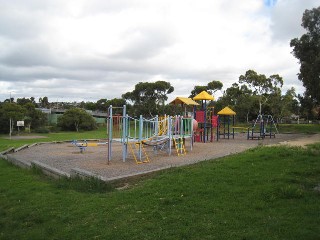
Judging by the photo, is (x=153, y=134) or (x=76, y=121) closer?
(x=153, y=134)

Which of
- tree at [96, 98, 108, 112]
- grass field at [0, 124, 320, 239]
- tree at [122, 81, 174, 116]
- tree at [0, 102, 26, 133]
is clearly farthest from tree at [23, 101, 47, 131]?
grass field at [0, 124, 320, 239]

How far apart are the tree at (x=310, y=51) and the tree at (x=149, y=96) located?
27.1 meters

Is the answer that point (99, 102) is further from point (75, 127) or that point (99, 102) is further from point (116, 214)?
point (116, 214)

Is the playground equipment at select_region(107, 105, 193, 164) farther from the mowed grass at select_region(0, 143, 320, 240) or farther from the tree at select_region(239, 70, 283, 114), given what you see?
the tree at select_region(239, 70, 283, 114)

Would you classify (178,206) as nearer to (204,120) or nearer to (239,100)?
(204,120)

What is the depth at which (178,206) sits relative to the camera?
18.1 ft

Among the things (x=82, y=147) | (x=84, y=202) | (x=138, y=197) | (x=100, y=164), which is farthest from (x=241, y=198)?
(x=82, y=147)

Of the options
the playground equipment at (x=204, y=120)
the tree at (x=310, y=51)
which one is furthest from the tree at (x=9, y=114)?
the tree at (x=310, y=51)

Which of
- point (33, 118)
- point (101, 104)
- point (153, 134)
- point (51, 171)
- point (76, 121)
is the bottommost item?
point (51, 171)

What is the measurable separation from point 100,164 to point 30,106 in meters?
43.9

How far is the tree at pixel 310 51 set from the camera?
31.4 m

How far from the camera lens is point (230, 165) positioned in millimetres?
8812

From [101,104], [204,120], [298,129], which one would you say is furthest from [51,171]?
[101,104]

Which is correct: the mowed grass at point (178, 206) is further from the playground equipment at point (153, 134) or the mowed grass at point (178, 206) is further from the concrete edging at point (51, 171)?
the playground equipment at point (153, 134)
